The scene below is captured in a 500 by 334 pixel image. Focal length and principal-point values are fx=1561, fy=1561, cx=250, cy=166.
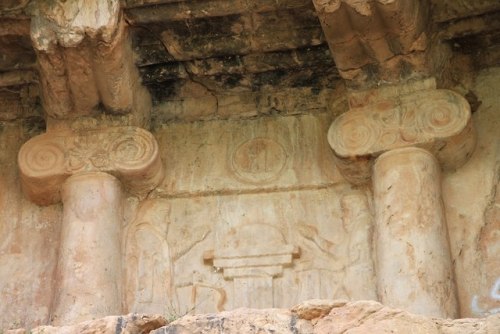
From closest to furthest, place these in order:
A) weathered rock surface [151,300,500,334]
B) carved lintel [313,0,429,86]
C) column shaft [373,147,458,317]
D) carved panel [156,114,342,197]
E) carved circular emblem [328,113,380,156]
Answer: weathered rock surface [151,300,500,334], column shaft [373,147,458,317], carved lintel [313,0,429,86], carved circular emblem [328,113,380,156], carved panel [156,114,342,197]

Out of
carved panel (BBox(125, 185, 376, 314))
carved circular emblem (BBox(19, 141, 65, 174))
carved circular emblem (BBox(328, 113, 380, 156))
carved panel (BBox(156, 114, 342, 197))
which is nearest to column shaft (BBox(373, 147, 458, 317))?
carved circular emblem (BBox(328, 113, 380, 156))

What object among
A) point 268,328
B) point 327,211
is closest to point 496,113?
point 327,211

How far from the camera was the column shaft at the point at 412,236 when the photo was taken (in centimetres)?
1022

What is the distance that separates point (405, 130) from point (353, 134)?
0.37 metres

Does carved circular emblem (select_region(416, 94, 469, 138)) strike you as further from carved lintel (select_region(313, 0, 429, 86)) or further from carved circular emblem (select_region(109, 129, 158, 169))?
carved circular emblem (select_region(109, 129, 158, 169))

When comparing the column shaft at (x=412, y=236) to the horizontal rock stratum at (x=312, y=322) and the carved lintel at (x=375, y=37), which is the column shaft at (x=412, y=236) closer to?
the carved lintel at (x=375, y=37)

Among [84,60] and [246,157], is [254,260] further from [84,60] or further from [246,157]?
[84,60]

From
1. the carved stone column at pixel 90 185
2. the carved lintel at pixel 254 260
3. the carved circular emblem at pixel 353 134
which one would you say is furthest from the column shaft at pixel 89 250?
the carved circular emblem at pixel 353 134

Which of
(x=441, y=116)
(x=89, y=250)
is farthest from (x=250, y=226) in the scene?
(x=441, y=116)

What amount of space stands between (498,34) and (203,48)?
211 centimetres

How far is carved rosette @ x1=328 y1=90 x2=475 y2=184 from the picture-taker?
35.6ft

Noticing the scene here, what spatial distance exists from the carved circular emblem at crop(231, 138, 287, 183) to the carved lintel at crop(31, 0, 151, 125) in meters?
0.78

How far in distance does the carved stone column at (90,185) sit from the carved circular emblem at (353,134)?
130 cm

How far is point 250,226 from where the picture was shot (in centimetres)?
1109
